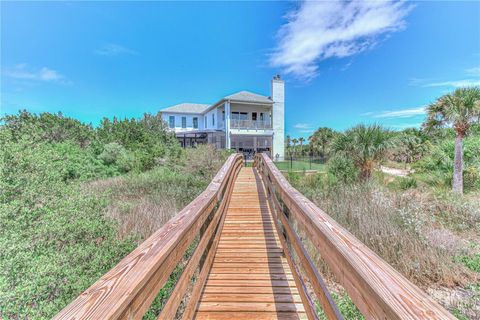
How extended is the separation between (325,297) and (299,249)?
733 mm

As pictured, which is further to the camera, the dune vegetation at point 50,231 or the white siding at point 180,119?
the white siding at point 180,119

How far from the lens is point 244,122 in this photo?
2170 centimetres

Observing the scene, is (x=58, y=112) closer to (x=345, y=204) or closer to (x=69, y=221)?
(x=69, y=221)

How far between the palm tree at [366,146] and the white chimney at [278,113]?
12.7 metres

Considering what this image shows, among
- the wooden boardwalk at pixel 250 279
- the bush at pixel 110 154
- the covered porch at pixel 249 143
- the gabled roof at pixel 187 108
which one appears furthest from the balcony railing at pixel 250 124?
the wooden boardwalk at pixel 250 279

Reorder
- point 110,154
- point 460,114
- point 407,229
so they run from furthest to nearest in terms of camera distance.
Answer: point 110,154, point 460,114, point 407,229

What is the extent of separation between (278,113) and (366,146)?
1411 centimetres

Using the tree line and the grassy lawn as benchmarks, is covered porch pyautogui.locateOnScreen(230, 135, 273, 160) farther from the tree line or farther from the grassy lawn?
the tree line

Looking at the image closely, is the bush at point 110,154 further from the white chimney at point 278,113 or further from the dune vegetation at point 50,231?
the white chimney at point 278,113

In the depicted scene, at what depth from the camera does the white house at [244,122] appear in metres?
21.5

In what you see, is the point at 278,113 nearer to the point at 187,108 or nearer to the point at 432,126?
the point at 187,108

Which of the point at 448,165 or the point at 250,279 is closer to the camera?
the point at 250,279

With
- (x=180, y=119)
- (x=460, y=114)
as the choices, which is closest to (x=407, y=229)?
(x=460, y=114)

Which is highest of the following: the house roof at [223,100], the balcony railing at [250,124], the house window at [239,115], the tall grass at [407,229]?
the house roof at [223,100]
